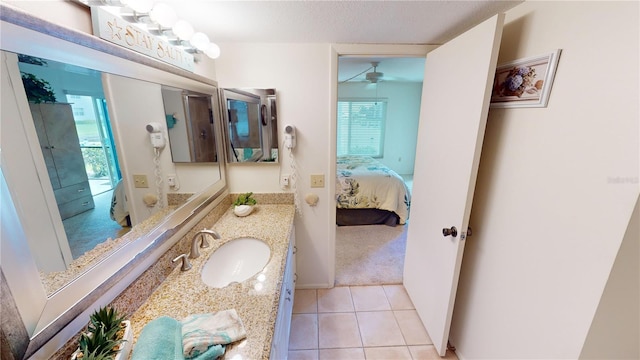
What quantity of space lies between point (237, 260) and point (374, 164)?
9.59 feet

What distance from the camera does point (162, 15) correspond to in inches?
35.9

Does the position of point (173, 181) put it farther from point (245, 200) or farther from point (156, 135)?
point (245, 200)

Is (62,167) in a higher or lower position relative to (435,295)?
higher

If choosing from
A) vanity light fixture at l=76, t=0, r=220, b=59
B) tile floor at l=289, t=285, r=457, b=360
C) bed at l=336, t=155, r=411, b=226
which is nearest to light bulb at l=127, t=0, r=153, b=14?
vanity light fixture at l=76, t=0, r=220, b=59

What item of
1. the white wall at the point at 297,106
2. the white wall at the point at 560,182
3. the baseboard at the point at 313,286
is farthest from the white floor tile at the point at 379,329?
the white wall at the point at 297,106

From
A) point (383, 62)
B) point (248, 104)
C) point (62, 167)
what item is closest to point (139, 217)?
point (62, 167)

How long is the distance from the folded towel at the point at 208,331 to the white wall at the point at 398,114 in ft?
17.1

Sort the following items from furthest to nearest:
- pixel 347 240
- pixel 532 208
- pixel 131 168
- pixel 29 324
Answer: pixel 347 240, pixel 532 208, pixel 131 168, pixel 29 324

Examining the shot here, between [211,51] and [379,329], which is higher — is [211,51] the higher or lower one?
the higher one

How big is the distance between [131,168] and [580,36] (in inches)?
66.6

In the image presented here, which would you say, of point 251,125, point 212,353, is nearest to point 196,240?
point 212,353

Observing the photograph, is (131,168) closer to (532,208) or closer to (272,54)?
(272,54)

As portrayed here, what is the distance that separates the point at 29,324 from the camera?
1.79ft

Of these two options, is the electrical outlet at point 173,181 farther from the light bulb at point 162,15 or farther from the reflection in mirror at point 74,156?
the light bulb at point 162,15
